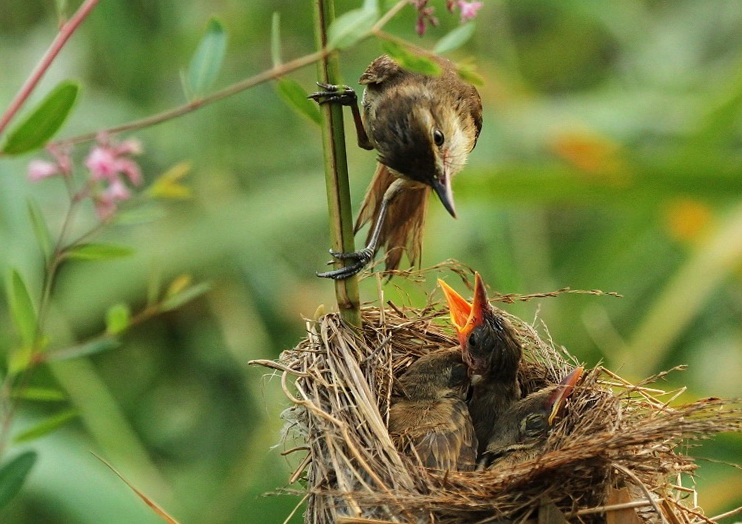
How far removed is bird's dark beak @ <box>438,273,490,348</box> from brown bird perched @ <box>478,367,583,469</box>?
312 millimetres

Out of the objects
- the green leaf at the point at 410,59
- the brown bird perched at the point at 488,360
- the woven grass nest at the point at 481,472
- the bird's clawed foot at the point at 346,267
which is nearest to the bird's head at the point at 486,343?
the brown bird perched at the point at 488,360

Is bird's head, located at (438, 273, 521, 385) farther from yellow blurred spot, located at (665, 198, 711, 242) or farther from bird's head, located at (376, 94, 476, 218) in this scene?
yellow blurred spot, located at (665, 198, 711, 242)

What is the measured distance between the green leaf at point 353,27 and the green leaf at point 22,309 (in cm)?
72

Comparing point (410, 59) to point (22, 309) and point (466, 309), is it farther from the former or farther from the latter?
point (466, 309)

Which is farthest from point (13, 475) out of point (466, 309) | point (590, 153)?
point (590, 153)

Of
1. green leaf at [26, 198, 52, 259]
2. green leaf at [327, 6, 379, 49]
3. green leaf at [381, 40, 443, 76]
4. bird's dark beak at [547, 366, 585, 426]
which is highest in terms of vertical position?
green leaf at [327, 6, 379, 49]

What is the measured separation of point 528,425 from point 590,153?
6.60 feet

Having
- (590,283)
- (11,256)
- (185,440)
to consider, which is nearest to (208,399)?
(185,440)

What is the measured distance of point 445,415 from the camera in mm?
2816

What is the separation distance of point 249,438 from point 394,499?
3060 mm

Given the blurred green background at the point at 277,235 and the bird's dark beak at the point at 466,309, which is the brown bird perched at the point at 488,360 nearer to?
the bird's dark beak at the point at 466,309

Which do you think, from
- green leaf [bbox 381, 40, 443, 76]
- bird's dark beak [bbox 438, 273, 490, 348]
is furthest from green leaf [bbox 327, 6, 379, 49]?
bird's dark beak [bbox 438, 273, 490, 348]

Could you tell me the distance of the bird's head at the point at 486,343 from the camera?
305cm

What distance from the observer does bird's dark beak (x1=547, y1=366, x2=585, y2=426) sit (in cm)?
278
